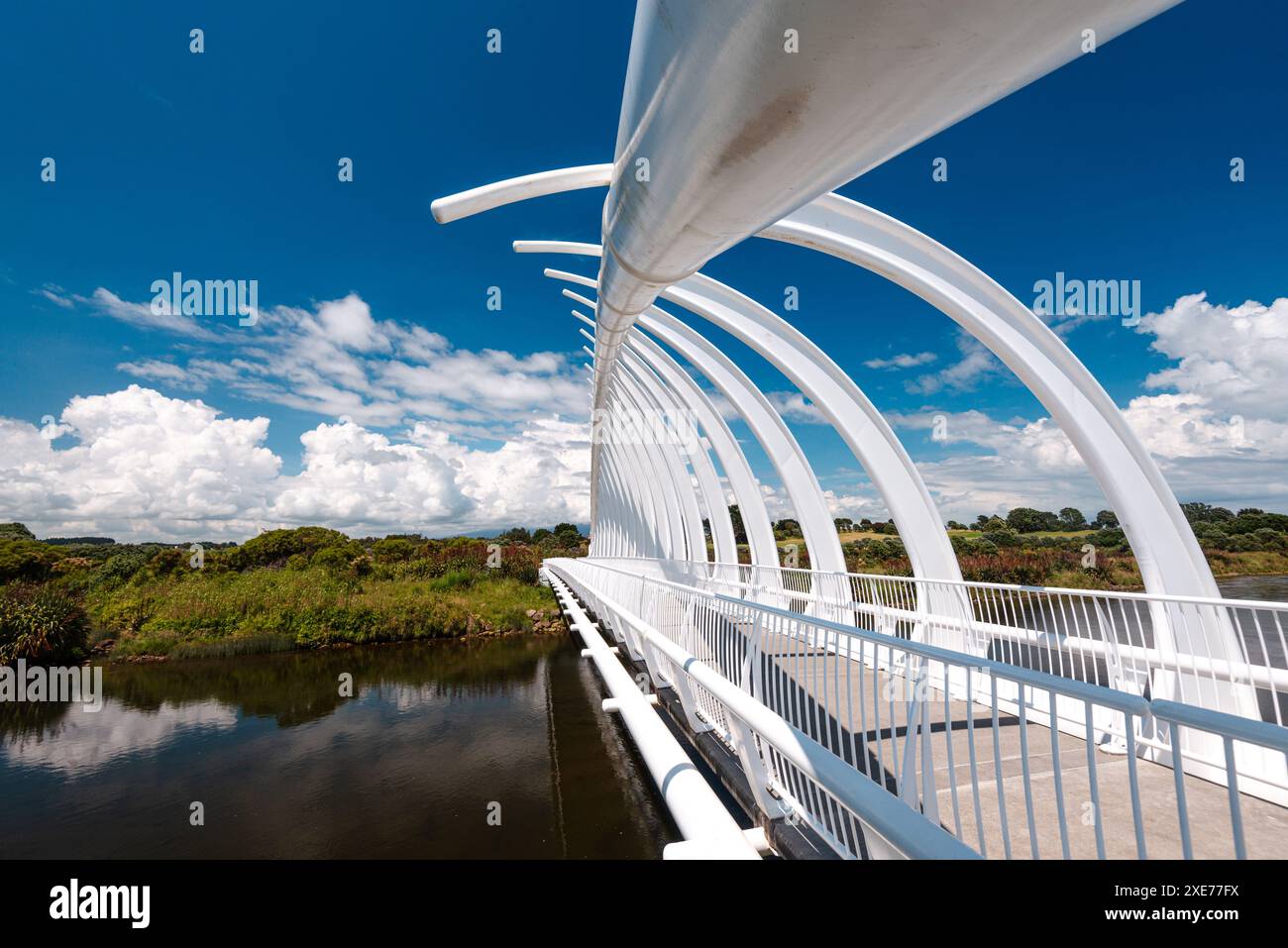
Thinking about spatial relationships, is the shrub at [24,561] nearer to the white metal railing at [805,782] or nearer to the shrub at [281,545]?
the shrub at [281,545]

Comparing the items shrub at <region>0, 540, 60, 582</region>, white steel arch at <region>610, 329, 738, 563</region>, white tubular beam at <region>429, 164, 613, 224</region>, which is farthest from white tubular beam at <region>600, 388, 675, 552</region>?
shrub at <region>0, 540, 60, 582</region>

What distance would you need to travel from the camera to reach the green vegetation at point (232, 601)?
55.8 feet

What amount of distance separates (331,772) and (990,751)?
9.09 metres

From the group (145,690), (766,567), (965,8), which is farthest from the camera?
(145,690)

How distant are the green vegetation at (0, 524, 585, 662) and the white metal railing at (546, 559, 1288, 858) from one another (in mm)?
17455

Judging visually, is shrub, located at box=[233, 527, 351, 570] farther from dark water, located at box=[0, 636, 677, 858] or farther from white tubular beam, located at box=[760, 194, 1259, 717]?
white tubular beam, located at box=[760, 194, 1259, 717]

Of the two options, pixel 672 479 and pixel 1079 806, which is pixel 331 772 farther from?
pixel 672 479

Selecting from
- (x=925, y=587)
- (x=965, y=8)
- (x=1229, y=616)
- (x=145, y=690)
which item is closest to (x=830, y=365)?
(x=925, y=587)

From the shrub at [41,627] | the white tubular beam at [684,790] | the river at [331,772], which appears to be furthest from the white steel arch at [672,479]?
the shrub at [41,627]

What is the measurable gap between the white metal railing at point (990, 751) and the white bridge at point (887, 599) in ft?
0.07

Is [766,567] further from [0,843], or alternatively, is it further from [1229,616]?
[0,843]

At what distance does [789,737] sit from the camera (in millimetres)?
2605
